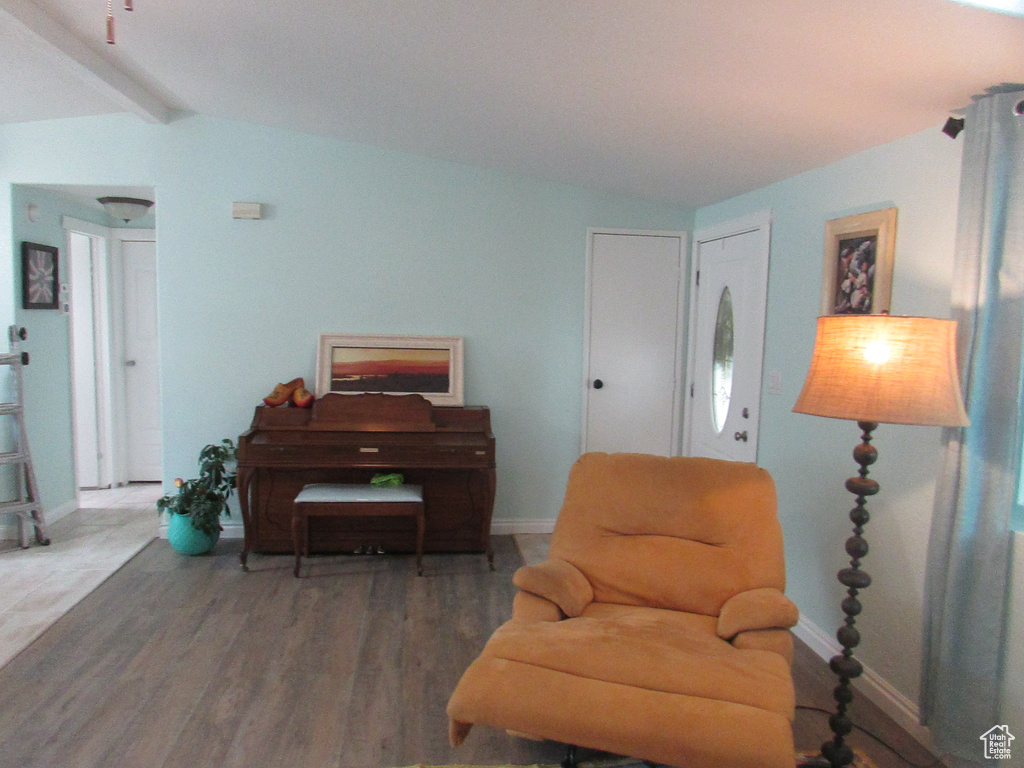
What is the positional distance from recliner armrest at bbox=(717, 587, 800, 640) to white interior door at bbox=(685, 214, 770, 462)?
130cm

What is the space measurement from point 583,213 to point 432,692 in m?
3.04

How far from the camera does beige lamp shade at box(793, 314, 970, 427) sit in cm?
189

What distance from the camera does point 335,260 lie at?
4328 mm

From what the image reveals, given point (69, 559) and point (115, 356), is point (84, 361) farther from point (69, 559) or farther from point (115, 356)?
point (69, 559)

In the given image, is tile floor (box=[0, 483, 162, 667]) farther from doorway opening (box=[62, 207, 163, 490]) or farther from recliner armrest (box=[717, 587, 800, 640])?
recliner armrest (box=[717, 587, 800, 640])

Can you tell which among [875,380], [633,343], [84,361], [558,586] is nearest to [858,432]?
[875,380]

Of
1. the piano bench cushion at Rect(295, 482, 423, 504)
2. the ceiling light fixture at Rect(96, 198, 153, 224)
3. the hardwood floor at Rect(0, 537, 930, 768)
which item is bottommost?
the hardwood floor at Rect(0, 537, 930, 768)

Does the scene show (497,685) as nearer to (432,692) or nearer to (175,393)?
(432,692)

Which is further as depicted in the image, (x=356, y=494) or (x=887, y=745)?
(x=356, y=494)

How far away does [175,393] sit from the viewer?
4309 millimetres

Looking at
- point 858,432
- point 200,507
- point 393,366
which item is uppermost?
point 393,366

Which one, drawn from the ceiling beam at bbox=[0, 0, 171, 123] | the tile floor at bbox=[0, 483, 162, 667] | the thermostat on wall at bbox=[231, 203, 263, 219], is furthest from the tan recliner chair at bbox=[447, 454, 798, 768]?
the ceiling beam at bbox=[0, 0, 171, 123]

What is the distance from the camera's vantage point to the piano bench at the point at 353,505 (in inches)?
148

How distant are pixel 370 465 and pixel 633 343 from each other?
1.90m
